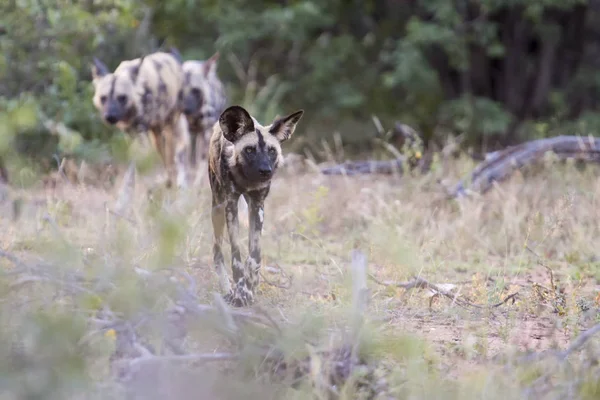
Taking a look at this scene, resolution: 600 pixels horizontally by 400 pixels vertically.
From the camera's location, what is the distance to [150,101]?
7.17m

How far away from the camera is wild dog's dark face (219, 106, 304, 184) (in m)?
4.06

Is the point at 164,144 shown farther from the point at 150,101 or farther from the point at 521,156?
the point at 521,156

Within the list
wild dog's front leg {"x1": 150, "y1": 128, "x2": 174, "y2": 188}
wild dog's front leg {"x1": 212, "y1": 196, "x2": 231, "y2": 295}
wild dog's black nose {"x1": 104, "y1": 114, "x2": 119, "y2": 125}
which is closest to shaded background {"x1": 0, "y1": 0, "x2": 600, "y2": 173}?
wild dog's front leg {"x1": 150, "y1": 128, "x2": 174, "y2": 188}

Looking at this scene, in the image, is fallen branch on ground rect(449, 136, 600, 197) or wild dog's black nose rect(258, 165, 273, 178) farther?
fallen branch on ground rect(449, 136, 600, 197)

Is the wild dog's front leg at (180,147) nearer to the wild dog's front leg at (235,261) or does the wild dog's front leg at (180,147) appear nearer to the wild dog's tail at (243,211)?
the wild dog's tail at (243,211)

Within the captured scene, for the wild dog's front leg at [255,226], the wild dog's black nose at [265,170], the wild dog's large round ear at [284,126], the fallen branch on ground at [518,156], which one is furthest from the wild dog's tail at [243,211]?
the fallen branch on ground at [518,156]

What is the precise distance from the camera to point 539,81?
11570mm

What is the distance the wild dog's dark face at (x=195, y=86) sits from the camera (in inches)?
315

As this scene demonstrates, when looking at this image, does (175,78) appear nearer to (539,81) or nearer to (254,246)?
(254,246)

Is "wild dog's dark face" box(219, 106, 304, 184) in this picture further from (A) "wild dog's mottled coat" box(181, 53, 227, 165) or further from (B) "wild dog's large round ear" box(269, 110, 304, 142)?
(A) "wild dog's mottled coat" box(181, 53, 227, 165)

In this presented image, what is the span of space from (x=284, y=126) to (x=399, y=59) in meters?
6.37

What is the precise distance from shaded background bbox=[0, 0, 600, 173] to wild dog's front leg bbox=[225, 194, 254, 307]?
4324 millimetres

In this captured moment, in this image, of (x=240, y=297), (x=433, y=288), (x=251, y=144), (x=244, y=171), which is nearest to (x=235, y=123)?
(x=251, y=144)

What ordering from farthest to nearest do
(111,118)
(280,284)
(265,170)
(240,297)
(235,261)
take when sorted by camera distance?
(111,118) → (280,284) → (235,261) → (240,297) → (265,170)
